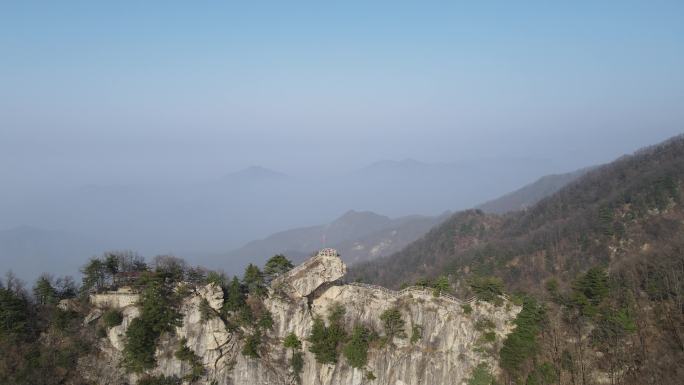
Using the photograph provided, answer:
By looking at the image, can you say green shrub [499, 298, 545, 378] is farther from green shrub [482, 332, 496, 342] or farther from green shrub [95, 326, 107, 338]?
green shrub [95, 326, 107, 338]

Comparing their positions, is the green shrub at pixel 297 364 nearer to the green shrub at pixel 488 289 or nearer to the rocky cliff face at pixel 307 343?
the rocky cliff face at pixel 307 343

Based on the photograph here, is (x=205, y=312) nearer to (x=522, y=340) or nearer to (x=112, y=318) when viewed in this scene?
(x=112, y=318)

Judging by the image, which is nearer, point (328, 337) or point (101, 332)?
point (101, 332)

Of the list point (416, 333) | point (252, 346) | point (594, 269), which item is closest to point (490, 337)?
point (416, 333)

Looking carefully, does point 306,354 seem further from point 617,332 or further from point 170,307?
point 617,332

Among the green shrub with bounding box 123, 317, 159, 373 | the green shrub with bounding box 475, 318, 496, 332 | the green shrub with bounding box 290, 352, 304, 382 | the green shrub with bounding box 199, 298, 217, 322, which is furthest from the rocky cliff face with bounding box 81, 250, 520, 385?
the green shrub with bounding box 123, 317, 159, 373

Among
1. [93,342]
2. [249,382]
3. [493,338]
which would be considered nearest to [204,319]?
[249,382]
